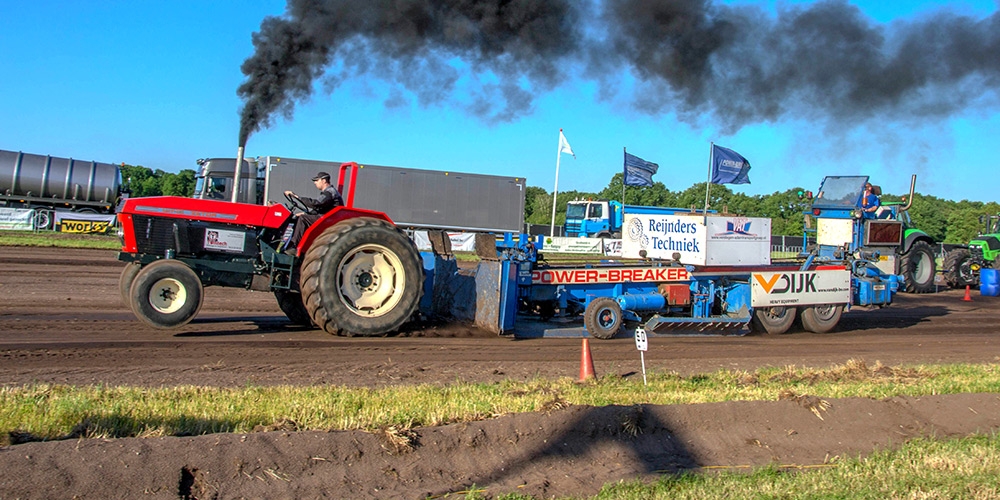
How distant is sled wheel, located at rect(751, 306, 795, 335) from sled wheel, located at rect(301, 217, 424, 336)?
18.0ft

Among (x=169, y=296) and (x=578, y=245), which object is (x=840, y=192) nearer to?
(x=169, y=296)

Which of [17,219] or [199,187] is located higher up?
[199,187]

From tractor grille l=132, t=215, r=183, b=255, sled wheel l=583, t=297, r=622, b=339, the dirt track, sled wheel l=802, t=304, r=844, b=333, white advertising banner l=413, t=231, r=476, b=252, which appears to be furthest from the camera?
white advertising banner l=413, t=231, r=476, b=252

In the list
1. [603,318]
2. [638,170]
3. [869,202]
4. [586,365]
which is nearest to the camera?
[586,365]

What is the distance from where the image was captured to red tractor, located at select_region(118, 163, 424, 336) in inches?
362

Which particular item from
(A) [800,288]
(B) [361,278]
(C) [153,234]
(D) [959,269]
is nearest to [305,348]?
(B) [361,278]

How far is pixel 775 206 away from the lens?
43000mm

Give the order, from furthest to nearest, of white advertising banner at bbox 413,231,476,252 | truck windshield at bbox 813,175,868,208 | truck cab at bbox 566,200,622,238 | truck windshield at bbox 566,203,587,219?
truck windshield at bbox 566,203,587,219, truck cab at bbox 566,200,622,238, white advertising banner at bbox 413,231,476,252, truck windshield at bbox 813,175,868,208

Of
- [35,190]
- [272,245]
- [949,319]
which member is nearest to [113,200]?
[35,190]

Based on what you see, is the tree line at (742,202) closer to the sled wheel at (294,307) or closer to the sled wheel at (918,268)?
the sled wheel at (918,268)

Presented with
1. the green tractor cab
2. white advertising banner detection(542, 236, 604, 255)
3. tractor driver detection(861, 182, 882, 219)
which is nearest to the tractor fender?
the green tractor cab

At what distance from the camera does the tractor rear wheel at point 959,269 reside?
73.0ft

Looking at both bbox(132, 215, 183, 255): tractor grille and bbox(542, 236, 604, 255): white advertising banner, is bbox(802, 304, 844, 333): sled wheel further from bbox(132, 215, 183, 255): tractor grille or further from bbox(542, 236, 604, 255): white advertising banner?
bbox(542, 236, 604, 255): white advertising banner

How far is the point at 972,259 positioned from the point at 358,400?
2152 centimetres
